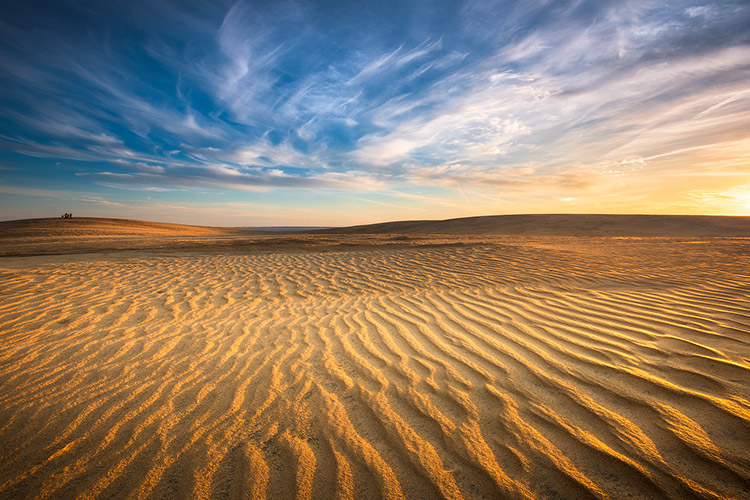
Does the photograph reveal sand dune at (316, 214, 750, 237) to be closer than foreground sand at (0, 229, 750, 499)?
No

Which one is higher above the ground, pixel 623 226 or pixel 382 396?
pixel 623 226

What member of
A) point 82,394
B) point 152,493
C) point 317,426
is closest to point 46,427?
point 82,394

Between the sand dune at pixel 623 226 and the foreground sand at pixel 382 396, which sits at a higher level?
the sand dune at pixel 623 226

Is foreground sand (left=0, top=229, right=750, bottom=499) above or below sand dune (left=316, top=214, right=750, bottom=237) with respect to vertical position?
below

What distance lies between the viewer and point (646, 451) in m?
1.60

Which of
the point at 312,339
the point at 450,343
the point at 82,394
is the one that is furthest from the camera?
the point at 312,339

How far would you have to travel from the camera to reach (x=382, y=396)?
87.4 inches

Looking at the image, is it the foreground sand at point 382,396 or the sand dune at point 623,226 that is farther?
the sand dune at point 623,226

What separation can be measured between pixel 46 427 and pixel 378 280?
4853mm

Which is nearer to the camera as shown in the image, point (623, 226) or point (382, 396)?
point (382, 396)

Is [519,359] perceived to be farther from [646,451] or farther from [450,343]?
[646,451]

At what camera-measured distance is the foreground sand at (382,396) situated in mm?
1533

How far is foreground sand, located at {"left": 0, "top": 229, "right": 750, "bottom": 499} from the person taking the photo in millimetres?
1533

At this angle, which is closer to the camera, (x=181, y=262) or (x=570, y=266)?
(x=570, y=266)
